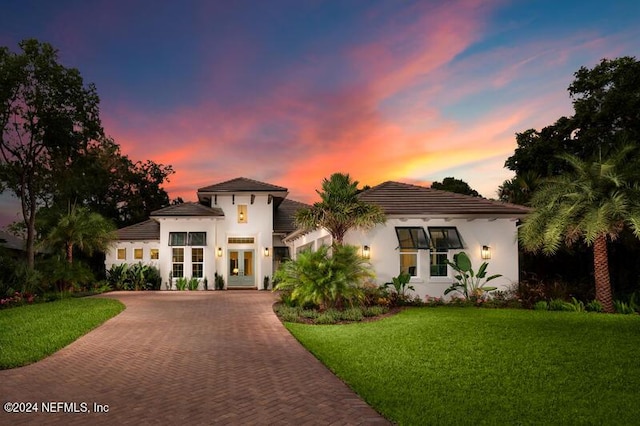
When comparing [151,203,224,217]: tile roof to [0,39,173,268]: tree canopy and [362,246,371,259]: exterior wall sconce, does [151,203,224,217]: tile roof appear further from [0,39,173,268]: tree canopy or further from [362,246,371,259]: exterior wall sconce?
[362,246,371,259]: exterior wall sconce

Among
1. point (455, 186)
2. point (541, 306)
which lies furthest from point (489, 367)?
point (455, 186)

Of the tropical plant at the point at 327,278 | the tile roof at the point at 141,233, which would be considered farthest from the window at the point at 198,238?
the tropical plant at the point at 327,278

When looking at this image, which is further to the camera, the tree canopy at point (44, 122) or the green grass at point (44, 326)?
the tree canopy at point (44, 122)

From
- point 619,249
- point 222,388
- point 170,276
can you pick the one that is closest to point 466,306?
point 619,249

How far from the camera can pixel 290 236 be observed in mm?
23766

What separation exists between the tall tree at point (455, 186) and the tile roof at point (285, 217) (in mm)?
14203

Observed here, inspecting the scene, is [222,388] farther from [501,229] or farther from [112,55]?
[112,55]

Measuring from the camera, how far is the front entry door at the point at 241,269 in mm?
25812

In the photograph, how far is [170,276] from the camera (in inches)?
967

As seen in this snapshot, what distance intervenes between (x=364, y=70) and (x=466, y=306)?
9.62 meters

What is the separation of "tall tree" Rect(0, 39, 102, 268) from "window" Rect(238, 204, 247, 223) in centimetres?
885

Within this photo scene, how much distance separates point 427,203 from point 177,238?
1478cm

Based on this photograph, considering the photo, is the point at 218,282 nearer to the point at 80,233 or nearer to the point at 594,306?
the point at 80,233

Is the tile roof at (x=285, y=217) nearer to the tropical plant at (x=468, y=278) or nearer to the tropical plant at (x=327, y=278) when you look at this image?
the tropical plant at (x=468, y=278)
